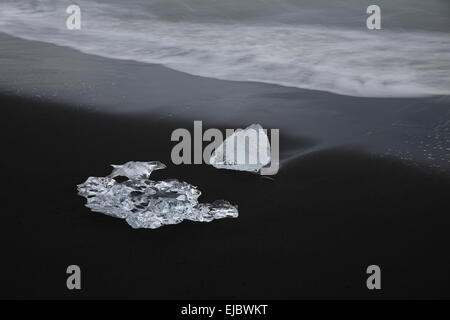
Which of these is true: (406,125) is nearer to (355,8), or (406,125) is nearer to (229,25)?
(229,25)

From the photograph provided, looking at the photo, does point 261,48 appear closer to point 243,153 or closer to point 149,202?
point 243,153

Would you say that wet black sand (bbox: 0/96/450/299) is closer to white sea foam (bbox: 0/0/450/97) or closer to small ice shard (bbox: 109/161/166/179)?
small ice shard (bbox: 109/161/166/179)

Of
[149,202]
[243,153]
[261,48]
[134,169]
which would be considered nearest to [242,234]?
[149,202]

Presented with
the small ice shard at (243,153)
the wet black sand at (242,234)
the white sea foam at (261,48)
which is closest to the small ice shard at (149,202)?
the wet black sand at (242,234)

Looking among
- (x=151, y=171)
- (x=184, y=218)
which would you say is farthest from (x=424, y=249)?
(x=151, y=171)

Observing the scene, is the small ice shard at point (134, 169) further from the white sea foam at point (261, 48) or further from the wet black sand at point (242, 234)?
the white sea foam at point (261, 48)

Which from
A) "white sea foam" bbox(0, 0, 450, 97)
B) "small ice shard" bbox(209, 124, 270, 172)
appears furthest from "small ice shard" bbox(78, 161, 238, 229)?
"white sea foam" bbox(0, 0, 450, 97)
